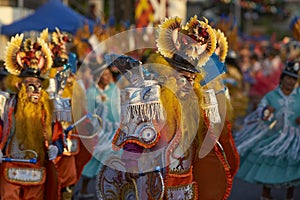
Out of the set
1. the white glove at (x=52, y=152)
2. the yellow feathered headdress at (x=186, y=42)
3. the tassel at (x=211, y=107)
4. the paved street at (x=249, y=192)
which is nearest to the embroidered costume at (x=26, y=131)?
the white glove at (x=52, y=152)

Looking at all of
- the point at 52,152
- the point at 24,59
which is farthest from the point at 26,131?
the point at 24,59

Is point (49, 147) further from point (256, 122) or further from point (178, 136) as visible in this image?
point (256, 122)

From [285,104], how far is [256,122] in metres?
0.48

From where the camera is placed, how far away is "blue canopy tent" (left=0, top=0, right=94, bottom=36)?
43.1ft

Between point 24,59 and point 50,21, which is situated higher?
point 50,21

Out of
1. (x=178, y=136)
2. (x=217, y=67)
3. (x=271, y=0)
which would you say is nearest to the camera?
(x=178, y=136)

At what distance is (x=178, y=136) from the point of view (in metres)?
4.92

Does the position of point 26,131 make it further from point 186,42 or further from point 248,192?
point 248,192

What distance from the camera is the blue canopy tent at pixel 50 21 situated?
43.1ft

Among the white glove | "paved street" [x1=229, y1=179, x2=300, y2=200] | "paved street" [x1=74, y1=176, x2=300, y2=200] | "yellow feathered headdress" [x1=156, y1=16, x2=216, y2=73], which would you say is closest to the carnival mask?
the white glove

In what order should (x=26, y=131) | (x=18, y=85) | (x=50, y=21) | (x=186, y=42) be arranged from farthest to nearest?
(x=50, y=21), (x=18, y=85), (x=26, y=131), (x=186, y=42)

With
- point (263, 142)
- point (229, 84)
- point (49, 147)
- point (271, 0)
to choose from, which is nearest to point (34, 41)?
point (49, 147)

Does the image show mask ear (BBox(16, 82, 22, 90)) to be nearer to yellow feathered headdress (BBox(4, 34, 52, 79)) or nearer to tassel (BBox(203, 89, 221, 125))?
yellow feathered headdress (BBox(4, 34, 52, 79))

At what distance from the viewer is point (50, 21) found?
1312 centimetres
